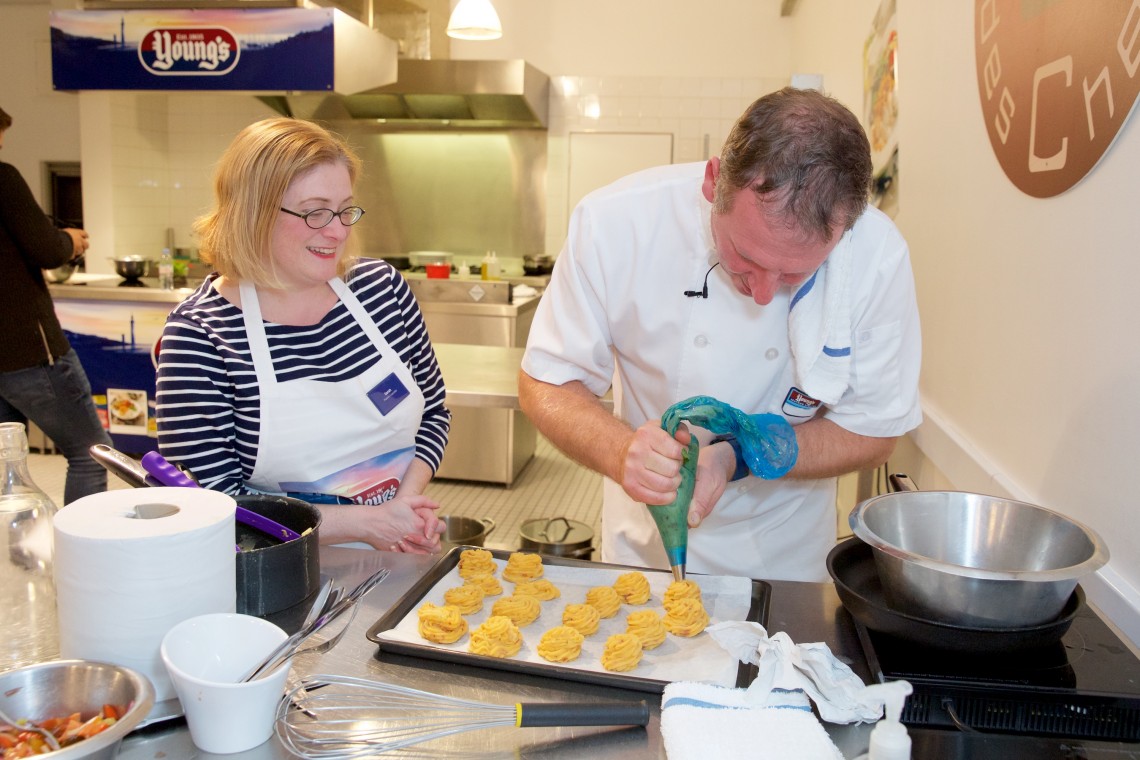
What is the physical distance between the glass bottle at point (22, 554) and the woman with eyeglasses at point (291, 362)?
43 centimetres

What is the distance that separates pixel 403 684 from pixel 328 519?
2.12 ft

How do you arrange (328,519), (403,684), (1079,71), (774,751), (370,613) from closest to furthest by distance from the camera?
(774,751), (403,684), (370,613), (1079,71), (328,519)

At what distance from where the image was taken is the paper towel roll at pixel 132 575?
0.98 metres

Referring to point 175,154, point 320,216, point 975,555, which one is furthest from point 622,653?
point 175,154

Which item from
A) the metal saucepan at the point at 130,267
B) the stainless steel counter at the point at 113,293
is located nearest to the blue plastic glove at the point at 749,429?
the stainless steel counter at the point at 113,293

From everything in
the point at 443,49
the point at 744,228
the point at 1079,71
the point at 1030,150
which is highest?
the point at 443,49

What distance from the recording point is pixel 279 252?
70.6 inches

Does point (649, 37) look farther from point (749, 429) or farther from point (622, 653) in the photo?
point (622, 653)

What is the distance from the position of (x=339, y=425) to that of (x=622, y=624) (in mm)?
785

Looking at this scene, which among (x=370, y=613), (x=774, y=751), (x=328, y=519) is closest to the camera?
(x=774, y=751)

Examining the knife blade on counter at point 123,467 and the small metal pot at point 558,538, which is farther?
the small metal pot at point 558,538

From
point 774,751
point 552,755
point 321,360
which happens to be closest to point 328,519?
point 321,360

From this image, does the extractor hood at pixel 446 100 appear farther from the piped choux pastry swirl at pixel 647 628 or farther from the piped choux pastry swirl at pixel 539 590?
the piped choux pastry swirl at pixel 647 628

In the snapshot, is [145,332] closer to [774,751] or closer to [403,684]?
[403,684]
